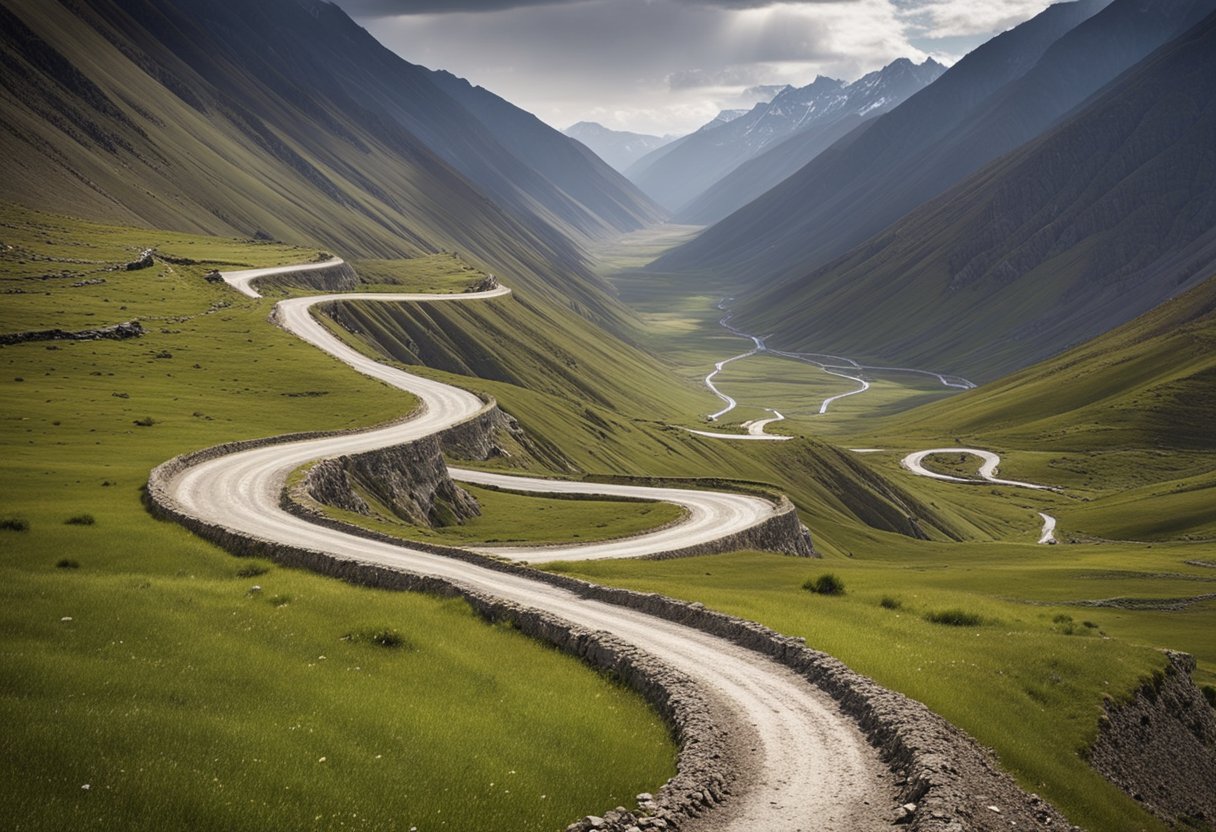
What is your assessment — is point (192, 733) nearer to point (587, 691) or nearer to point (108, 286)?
point (587, 691)

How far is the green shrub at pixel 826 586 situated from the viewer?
2026 inches

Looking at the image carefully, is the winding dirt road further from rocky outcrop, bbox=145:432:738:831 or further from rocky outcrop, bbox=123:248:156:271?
rocky outcrop, bbox=123:248:156:271

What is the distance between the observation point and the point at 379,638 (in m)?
28.8

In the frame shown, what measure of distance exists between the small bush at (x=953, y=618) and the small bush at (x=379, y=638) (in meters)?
27.4

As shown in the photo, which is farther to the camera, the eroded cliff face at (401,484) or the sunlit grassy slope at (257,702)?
the eroded cliff face at (401,484)

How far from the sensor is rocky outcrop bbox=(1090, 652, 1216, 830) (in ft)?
116

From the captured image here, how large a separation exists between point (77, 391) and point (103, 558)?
175 feet

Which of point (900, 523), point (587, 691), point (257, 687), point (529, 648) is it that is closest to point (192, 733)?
point (257, 687)

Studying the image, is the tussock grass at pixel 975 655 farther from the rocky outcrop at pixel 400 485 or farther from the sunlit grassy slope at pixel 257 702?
the rocky outcrop at pixel 400 485

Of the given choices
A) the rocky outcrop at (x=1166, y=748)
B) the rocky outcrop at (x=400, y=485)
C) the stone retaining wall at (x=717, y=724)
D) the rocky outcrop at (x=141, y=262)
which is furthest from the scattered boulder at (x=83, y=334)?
the rocky outcrop at (x=1166, y=748)

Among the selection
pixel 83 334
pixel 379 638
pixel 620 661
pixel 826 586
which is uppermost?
pixel 620 661

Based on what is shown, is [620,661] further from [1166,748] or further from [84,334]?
[84,334]

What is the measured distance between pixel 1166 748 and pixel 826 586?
16824 millimetres

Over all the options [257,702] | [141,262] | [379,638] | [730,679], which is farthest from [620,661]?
[141,262]
